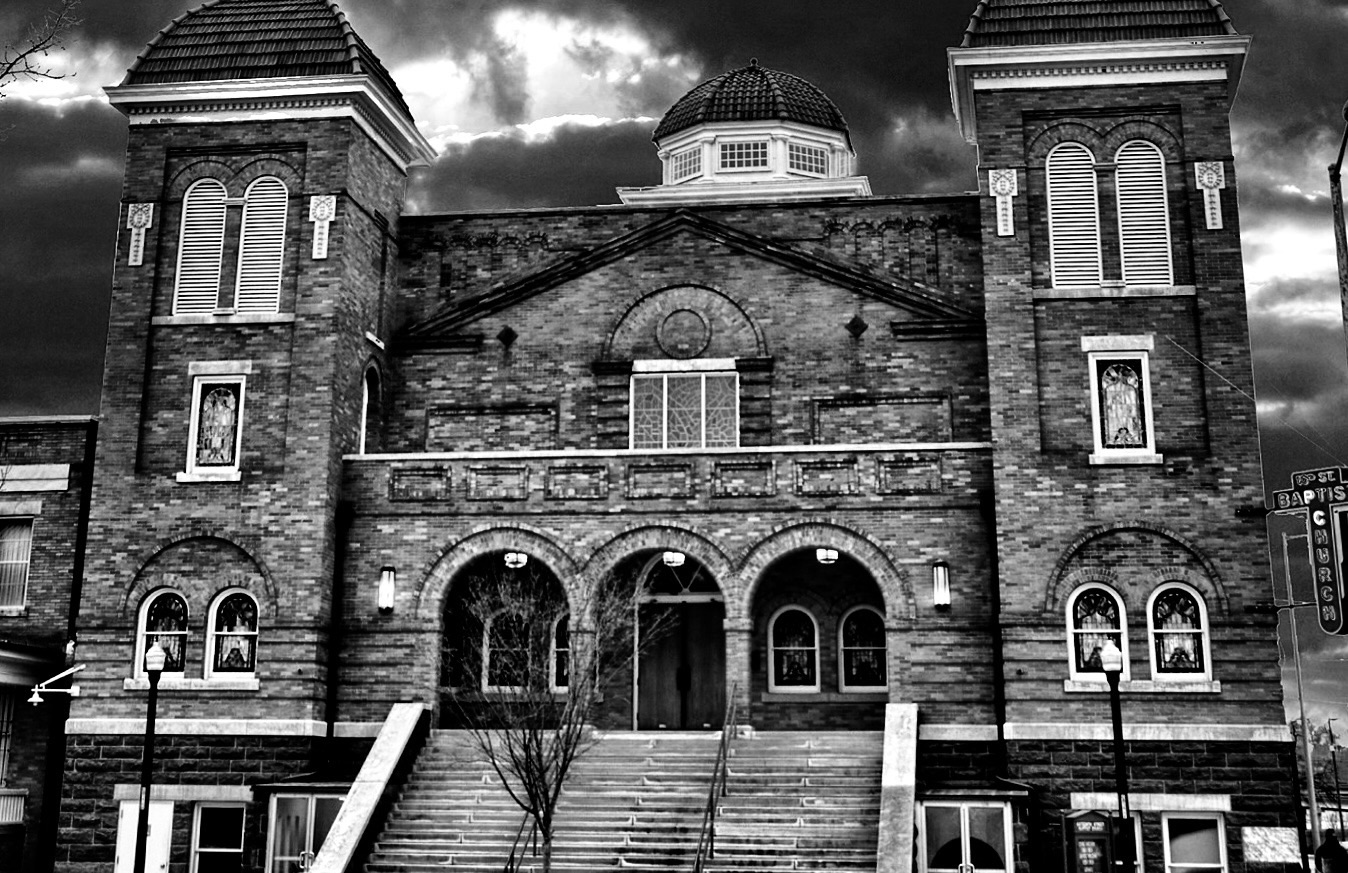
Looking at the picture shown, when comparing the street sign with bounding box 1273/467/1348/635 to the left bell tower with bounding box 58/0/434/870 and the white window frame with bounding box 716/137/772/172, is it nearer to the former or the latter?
the left bell tower with bounding box 58/0/434/870

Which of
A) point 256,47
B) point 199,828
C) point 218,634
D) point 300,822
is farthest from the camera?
point 256,47

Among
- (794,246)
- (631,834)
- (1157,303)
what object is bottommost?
(631,834)

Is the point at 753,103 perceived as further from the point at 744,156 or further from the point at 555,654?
the point at 555,654

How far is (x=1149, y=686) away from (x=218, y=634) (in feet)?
50.4

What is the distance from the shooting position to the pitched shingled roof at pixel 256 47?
1090 inches

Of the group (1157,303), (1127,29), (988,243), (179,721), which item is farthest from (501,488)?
(1127,29)

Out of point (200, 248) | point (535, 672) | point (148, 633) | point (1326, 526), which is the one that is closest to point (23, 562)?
point (148, 633)

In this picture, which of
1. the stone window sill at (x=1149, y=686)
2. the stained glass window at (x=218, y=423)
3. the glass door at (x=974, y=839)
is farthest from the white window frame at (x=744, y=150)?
the glass door at (x=974, y=839)

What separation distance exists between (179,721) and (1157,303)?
1779 centimetres

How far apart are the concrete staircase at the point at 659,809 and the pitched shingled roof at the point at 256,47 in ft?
41.1

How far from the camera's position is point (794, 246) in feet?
93.6

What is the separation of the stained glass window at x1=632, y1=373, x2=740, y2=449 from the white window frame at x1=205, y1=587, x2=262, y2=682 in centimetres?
732

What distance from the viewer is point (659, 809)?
22500 millimetres

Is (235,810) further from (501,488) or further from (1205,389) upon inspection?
(1205,389)
